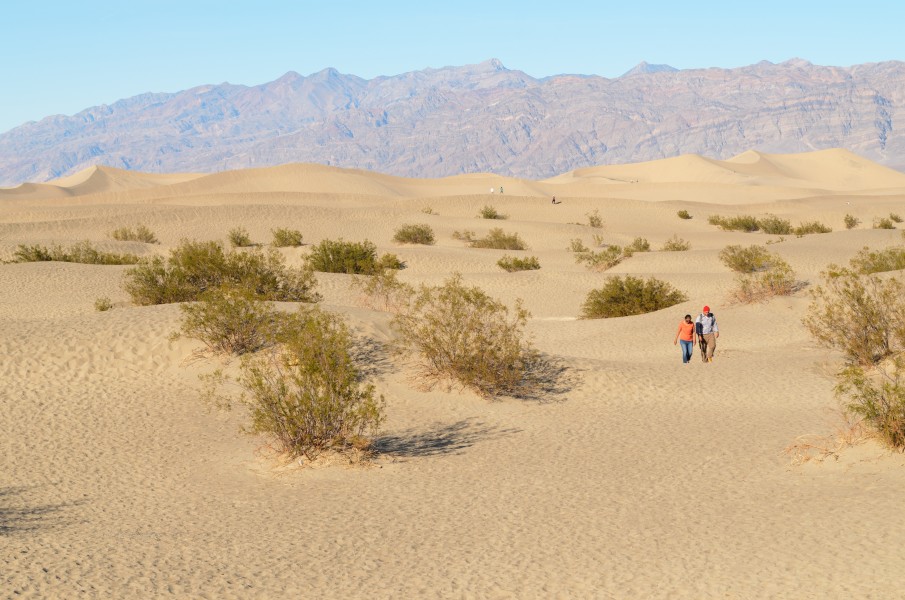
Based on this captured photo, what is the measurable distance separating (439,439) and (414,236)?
99.0 ft

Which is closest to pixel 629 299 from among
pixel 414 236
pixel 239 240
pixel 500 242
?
pixel 500 242

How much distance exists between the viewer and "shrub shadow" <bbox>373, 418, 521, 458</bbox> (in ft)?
40.4

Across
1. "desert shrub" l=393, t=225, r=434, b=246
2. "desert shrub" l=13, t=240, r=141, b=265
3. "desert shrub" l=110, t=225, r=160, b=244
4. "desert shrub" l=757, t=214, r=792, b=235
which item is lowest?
"desert shrub" l=757, t=214, r=792, b=235

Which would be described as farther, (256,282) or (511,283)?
(511,283)

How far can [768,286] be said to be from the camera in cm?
2414

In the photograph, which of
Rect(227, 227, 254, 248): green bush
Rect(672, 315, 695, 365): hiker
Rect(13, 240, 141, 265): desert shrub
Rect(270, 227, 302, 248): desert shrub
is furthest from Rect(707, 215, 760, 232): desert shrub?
Rect(672, 315, 695, 365): hiker

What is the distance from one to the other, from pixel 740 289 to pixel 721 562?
60.0 ft

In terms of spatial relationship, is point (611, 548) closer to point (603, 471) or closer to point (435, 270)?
point (603, 471)

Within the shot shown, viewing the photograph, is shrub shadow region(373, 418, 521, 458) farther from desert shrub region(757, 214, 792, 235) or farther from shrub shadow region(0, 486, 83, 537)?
desert shrub region(757, 214, 792, 235)

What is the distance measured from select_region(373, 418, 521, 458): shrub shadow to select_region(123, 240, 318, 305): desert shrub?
A: 9.73 meters

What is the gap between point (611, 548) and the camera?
27.7 ft

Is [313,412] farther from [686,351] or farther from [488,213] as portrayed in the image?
[488,213]

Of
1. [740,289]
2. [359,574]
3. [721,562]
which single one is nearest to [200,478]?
[359,574]

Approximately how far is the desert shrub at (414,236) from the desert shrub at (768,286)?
19906mm
